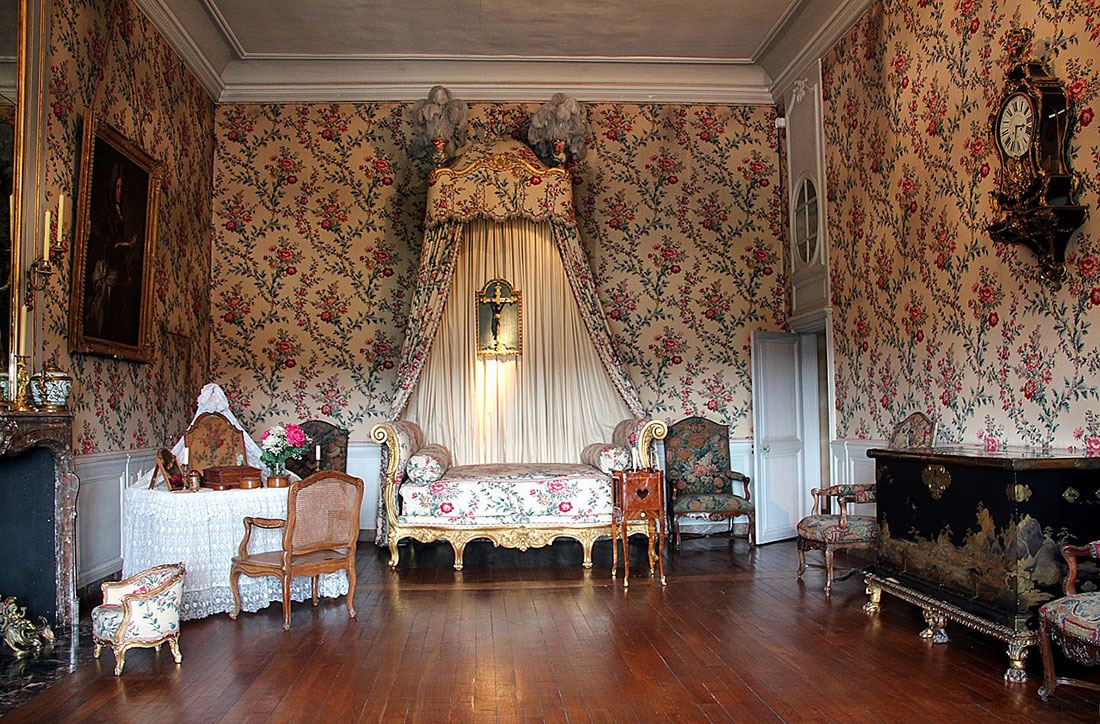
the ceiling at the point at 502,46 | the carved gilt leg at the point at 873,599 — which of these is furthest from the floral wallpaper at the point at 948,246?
the carved gilt leg at the point at 873,599

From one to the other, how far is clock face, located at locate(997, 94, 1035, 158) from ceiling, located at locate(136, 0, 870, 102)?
229 cm

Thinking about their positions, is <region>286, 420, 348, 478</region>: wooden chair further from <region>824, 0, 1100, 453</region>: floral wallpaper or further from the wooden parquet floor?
<region>824, 0, 1100, 453</region>: floral wallpaper

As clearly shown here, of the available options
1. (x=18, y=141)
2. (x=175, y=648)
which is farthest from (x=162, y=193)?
(x=175, y=648)

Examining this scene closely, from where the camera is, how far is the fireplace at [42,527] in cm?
445

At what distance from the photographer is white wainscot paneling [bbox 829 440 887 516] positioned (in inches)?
245

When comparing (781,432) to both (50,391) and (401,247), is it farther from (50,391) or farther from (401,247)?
(50,391)

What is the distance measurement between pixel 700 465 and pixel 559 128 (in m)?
3.26

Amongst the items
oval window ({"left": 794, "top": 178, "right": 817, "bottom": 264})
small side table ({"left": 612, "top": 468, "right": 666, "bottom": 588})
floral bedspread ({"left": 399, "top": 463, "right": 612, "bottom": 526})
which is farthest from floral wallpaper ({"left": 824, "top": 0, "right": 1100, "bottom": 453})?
floral bedspread ({"left": 399, "top": 463, "right": 612, "bottom": 526})

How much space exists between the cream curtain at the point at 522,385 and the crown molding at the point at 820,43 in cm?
262

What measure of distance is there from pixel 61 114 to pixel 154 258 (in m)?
1.46

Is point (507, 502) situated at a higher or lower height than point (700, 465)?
lower

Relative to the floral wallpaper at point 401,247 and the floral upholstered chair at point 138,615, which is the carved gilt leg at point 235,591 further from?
the floral wallpaper at point 401,247

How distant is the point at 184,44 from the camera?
701 centimetres

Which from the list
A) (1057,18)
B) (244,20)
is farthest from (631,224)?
(1057,18)
